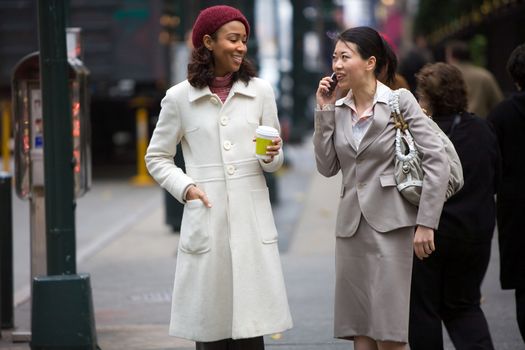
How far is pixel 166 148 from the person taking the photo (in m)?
5.12

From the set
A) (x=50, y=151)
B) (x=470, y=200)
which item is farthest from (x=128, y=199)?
(x=470, y=200)

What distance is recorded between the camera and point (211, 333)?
500 centimetres

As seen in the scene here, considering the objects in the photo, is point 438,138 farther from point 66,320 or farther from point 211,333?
point 66,320

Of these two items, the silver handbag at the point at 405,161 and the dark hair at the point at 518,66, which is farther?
the dark hair at the point at 518,66

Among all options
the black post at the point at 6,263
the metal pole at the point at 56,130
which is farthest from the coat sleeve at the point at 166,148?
the black post at the point at 6,263

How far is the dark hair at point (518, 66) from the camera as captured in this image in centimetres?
622

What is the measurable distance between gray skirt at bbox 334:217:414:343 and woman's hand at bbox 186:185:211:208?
2.05 feet

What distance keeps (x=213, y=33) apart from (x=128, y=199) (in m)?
11.9

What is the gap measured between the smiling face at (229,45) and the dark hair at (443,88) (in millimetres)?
1059

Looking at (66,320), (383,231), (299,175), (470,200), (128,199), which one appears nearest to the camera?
(383,231)

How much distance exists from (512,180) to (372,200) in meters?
1.82

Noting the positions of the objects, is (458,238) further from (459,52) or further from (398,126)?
(459,52)

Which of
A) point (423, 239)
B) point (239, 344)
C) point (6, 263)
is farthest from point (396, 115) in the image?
point (6, 263)

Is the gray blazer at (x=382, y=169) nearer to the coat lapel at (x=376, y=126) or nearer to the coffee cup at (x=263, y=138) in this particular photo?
the coat lapel at (x=376, y=126)
